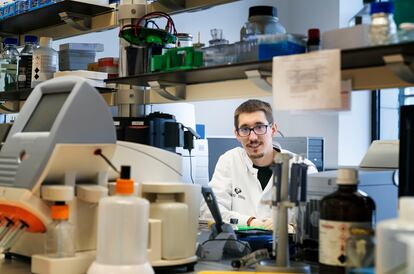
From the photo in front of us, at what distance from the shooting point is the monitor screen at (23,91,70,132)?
137 centimetres

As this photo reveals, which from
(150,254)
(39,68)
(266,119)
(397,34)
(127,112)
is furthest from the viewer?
(266,119)

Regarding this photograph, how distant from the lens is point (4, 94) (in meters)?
2.65

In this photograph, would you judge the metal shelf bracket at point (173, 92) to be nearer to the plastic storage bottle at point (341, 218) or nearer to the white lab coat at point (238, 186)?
the plastic storage bottle at point (341, 218)

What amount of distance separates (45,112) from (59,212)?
26cm

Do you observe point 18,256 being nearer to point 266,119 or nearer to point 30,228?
point 30,228

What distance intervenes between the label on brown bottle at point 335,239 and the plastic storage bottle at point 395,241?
22cm

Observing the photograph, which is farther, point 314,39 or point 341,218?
point 314,39

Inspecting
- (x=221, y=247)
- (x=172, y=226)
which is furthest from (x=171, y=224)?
(x=221, y=247)

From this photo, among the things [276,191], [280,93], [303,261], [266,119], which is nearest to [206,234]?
[303,261]

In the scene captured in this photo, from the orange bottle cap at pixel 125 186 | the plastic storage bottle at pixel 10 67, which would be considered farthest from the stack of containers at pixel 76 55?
the orange bottle cap at pixel 125 186

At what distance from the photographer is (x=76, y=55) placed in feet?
7.85

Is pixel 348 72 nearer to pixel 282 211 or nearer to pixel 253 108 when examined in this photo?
pixel 282 211

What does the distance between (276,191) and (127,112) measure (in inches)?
35.4

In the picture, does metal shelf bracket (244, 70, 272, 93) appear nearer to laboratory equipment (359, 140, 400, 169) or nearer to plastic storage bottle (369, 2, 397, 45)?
plastic storage bottle (369, 2, 397, 45)
